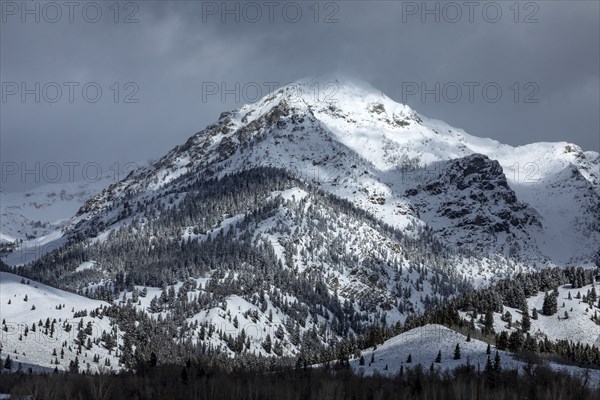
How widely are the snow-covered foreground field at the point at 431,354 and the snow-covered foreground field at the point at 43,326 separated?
58.0 metres

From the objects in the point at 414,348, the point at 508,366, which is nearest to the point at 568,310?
the point at 414,348

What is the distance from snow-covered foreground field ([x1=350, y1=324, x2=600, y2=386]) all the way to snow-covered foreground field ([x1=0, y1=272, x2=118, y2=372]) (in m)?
58.0

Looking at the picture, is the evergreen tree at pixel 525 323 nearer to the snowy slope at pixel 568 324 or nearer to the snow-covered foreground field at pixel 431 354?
the snowy slope at pixel 568 324

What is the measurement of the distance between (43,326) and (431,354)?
112 m

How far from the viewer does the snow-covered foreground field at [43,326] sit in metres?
121

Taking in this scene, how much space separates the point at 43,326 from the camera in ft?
466

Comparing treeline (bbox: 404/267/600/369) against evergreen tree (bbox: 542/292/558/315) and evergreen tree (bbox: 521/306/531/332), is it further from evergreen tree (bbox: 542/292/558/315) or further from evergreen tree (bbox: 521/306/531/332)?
evergreen tree (bbox: 542/292/558/315)

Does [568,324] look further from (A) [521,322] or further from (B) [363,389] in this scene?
(B) [363,389]

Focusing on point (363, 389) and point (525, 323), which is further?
point (525, 323)

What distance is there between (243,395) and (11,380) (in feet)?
90.6

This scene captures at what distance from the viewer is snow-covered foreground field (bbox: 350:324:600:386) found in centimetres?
5547

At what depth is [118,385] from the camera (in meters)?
45.9

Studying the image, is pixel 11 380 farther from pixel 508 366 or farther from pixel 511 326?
pixel 511 326

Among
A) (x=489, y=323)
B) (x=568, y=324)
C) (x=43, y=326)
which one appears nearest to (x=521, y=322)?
(x=568, y=324)
